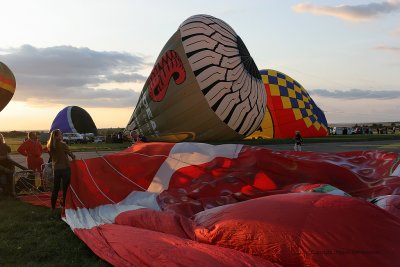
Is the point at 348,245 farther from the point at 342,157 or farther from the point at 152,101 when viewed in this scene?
the point at 152,101

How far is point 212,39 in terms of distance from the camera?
34.7ft

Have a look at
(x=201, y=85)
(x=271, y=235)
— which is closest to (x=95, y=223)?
(x=271, y=235)

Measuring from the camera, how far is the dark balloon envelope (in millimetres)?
33844

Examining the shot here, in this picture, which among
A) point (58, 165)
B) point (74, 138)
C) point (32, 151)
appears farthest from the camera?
point (74, 138)

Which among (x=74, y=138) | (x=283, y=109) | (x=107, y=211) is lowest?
(x=107, y=211)

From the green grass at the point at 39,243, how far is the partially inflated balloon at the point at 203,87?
17.7ft

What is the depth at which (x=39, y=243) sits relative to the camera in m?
4.39

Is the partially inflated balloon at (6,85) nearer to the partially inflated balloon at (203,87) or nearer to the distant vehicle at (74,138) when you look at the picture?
the partially inflated balloon at (203,87)

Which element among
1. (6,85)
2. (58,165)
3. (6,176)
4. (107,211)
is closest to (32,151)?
(6,176)

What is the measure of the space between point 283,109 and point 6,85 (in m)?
12.4

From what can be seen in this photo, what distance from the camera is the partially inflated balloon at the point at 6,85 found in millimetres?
17984

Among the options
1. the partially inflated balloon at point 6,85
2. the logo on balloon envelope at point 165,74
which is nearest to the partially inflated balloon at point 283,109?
the logo on balloon envelope at point 165,74

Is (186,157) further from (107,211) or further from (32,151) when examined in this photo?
(32,151)

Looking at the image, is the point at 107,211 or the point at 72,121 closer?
the point at 107,211
